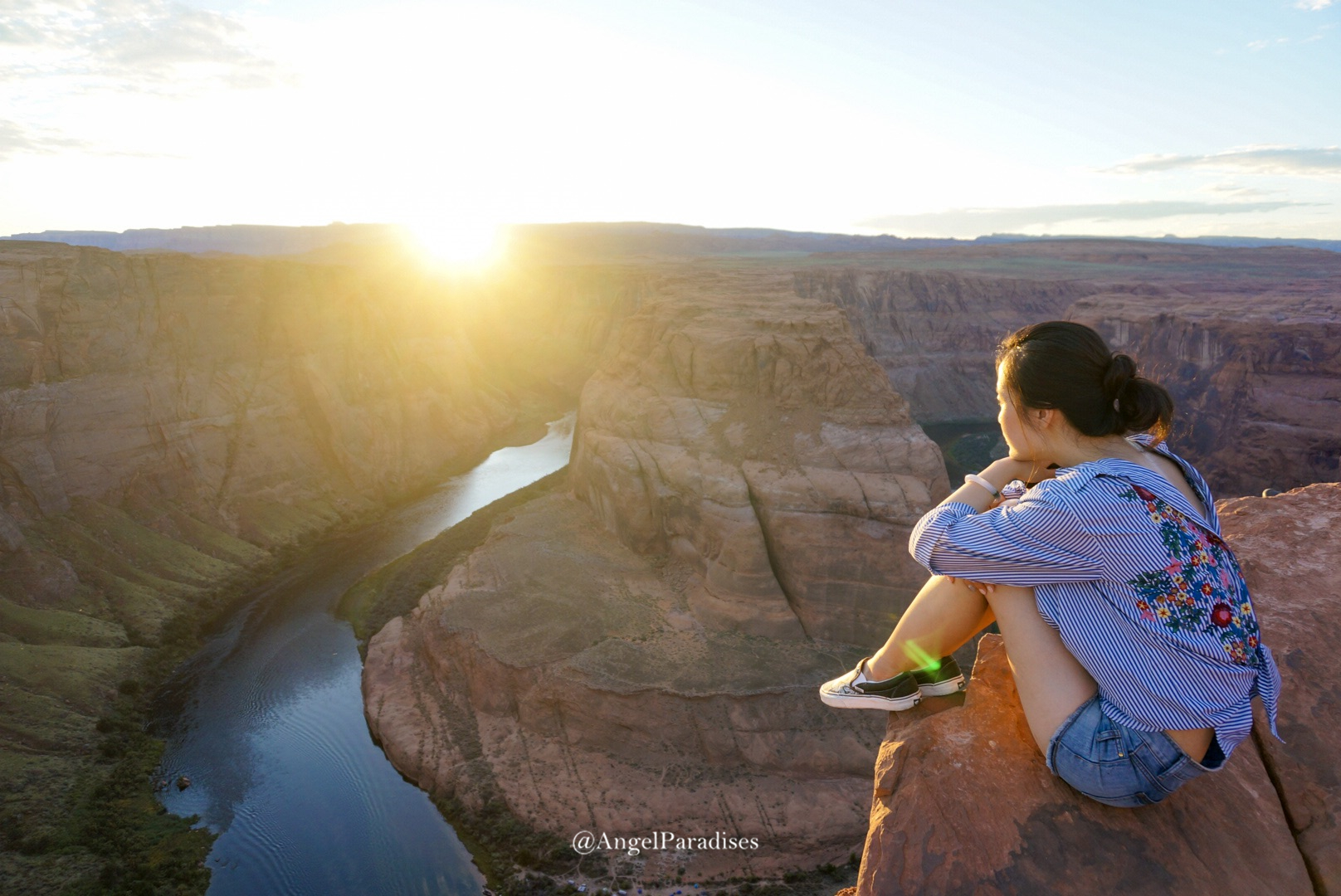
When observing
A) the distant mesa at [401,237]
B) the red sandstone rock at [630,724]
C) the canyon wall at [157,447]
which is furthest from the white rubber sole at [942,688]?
the distant mesa at [401,237]

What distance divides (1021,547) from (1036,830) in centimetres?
159

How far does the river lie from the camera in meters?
20.3

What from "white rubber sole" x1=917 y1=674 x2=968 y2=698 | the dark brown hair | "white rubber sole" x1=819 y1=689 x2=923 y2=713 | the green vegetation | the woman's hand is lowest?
the green vegetation

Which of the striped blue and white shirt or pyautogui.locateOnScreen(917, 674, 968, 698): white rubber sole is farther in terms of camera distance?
pyautogui.locateOnScreen(917, 674, 968, 698): white rubber sole

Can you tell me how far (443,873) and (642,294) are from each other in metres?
70.7

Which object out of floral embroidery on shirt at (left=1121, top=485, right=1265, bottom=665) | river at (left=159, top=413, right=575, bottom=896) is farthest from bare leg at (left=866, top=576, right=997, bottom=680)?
river at (left=159, top=413, right=575, bottom=896)

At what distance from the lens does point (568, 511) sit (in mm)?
33250

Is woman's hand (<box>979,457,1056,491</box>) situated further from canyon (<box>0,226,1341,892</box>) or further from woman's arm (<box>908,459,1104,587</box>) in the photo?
canyon (<box>0,226,1341,892</box>)

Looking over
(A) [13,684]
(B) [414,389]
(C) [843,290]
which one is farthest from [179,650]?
(C) [843,290]

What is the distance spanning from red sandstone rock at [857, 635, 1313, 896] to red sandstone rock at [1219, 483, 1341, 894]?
0.15 meters

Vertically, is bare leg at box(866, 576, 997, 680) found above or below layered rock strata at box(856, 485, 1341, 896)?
above

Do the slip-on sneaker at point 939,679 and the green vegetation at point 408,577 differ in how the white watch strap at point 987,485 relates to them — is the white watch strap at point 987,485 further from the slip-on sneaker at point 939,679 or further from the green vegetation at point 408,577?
the green vegetation at point 408,577

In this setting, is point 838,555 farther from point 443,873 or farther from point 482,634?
point 443,873

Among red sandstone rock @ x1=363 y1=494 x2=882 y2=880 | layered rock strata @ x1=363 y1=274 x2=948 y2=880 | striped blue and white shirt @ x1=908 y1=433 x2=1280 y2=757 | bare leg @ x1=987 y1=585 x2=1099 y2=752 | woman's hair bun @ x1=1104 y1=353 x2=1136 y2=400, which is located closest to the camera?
striped blue and white shirt @ x1=908 y1=433 x2=1280 y2=757
